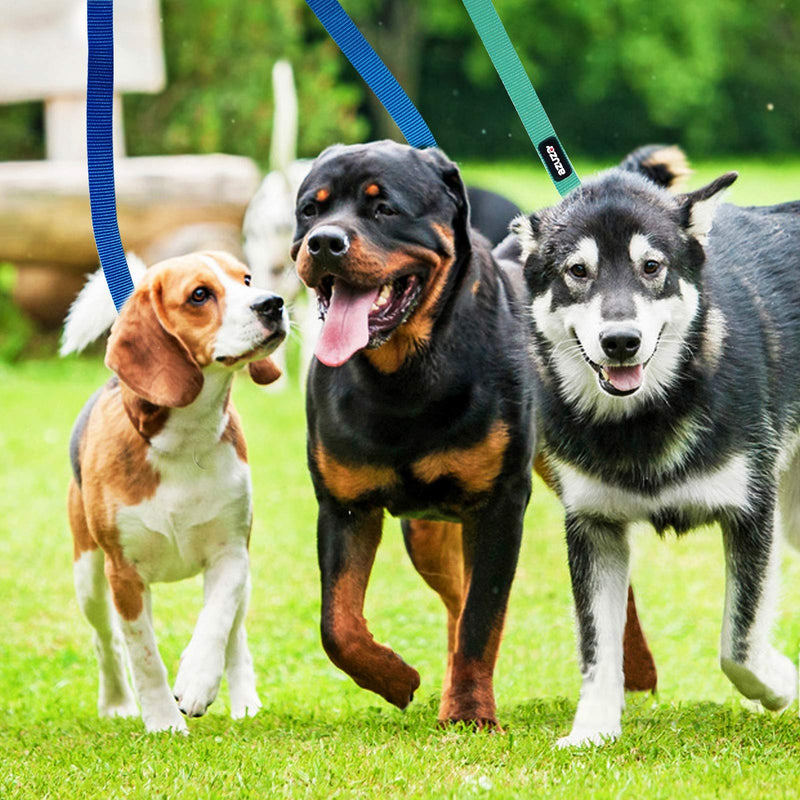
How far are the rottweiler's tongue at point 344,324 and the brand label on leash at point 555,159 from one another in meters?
0.78

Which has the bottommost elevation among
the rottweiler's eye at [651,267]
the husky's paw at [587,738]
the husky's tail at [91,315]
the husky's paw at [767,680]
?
the husky's paw at [587,738]

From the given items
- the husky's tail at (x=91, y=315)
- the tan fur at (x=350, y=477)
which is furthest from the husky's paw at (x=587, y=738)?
the husky's tail at (x=91, y=315)

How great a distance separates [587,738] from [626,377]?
3.54 feet

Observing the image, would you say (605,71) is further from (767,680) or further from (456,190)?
(767,680)

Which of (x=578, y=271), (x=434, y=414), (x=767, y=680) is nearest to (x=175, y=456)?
(x=434, y=414)

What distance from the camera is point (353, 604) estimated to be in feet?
15.6

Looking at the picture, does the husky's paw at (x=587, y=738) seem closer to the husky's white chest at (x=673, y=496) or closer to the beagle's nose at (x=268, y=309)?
the husky's white chest at (x=673, y=496)

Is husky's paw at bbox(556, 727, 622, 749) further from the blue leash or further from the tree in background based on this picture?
the tree in background

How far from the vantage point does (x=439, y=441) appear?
4.73 metres

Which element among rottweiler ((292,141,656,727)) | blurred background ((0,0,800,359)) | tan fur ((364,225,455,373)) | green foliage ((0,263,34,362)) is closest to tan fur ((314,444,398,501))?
rottweiler ((292,141,656,727))

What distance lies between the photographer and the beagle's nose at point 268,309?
486cm

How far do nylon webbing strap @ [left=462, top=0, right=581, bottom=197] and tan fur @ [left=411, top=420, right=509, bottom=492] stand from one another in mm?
834

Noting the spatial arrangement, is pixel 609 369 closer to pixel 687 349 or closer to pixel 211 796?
pixel 687 349

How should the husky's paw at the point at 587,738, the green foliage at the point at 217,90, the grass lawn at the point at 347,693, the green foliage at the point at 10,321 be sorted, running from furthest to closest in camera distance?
the green foliage at the point at 217,90, the green foliage at the point at 10,321, the husky's paw at the point at 587,738, the grass lawn at the point at 347,693
